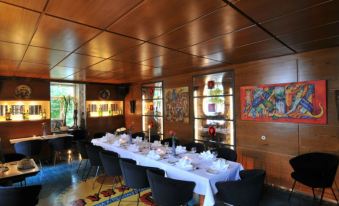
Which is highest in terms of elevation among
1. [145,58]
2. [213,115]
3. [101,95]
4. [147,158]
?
[145,58]

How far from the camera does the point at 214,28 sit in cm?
240

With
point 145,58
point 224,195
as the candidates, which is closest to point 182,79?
point 145,58

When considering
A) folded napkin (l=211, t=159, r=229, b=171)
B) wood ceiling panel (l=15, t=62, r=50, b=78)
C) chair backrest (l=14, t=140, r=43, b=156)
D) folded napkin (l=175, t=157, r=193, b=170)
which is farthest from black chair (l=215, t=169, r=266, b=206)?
chair backrest (l=14, t=140, r=43, b=156)

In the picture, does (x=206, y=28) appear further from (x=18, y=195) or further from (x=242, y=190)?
(x=18, y=195)

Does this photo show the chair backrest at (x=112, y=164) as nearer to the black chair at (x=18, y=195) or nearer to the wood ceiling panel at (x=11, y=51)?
the black chair at (x=18, y=195)

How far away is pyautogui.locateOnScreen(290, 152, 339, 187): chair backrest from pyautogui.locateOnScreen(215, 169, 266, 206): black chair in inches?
53.6

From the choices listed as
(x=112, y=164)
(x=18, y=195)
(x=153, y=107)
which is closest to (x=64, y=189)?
(x=112, y=164)

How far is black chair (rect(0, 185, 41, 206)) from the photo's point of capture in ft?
7.23

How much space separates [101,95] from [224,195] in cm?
649

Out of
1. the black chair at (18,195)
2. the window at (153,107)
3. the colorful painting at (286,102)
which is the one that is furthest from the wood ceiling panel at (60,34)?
the window at (153,107)

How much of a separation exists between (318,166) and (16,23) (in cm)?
471

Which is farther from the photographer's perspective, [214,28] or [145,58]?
[145,58]

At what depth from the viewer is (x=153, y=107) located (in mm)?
7199

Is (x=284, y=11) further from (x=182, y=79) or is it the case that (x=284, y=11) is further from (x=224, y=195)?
(x=182, y=79)
